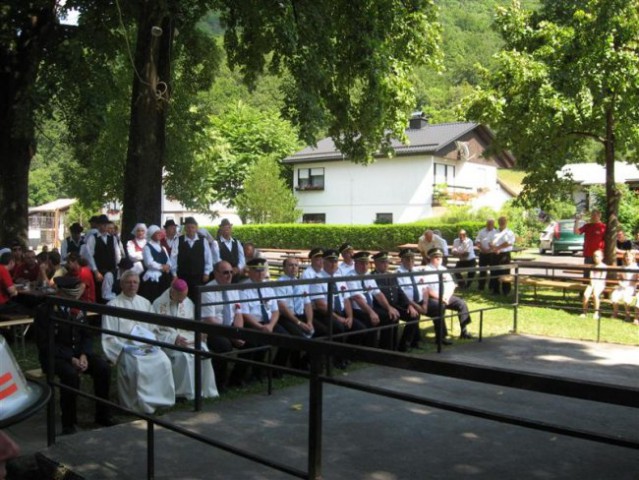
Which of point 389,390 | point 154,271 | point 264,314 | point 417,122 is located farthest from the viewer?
point 417,122

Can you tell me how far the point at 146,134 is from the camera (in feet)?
38.8

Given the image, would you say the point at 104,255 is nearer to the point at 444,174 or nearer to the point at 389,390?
the point at 389,390

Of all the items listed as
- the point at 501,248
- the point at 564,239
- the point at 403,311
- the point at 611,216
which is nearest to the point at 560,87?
the point at 611,216

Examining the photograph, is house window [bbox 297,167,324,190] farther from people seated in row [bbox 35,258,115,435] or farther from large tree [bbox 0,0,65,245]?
Answer: people seated in row [bbox 35,258,115,435]

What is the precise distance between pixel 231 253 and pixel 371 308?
11.8ft

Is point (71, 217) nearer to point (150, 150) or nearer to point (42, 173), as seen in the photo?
point (150, 150)

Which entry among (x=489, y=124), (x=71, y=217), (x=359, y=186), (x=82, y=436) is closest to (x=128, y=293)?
(x=82, y=436)

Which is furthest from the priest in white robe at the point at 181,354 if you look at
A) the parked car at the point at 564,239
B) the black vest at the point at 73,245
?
the parked car at the point at 564,239

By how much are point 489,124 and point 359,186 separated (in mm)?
30219

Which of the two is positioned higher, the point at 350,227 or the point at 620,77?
the point at 620,77

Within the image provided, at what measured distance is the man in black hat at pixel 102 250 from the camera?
1111 cm

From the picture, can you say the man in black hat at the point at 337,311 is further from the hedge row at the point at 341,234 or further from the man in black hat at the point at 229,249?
the hedge row at the point at 341,234

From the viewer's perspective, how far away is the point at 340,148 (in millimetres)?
16625

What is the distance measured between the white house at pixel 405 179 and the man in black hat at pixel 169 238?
2960 centimetres
